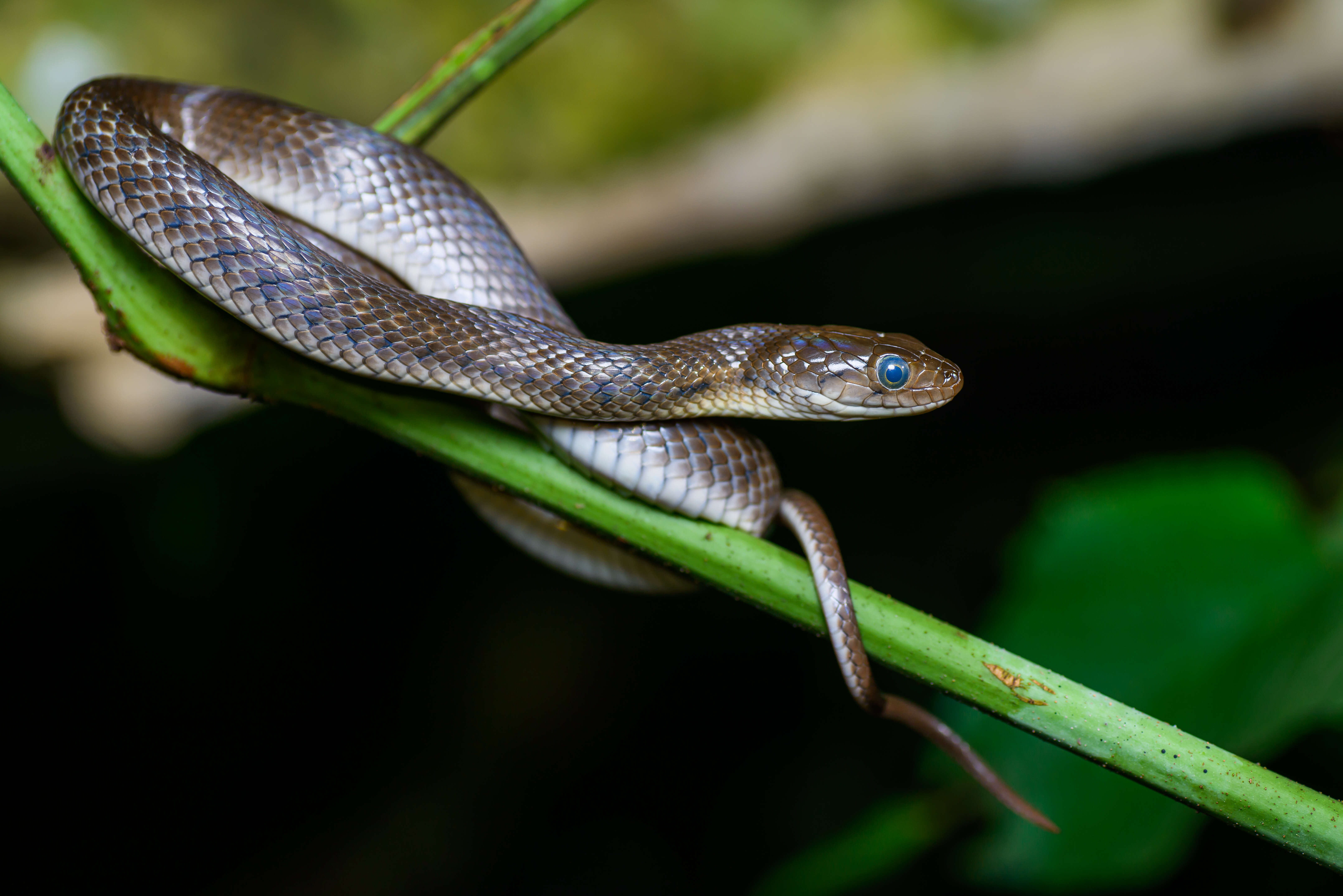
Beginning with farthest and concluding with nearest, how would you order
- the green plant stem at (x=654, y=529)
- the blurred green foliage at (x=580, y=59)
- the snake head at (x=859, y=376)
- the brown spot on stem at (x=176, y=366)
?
the blurred green foliage at (x=580, y=59) < the snake head at (x=859, y=376) < the brown spot on stem at (x=176, y=366) < the green plant stem at (x=654, y=529)

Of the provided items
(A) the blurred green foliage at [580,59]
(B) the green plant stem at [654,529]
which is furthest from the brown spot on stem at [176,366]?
(A) the blurred green foliage at [580,59]

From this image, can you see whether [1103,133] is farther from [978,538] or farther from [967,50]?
[978,538]

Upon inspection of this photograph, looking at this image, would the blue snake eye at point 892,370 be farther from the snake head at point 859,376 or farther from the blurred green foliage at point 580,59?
the blurred green foliage at point 580,59

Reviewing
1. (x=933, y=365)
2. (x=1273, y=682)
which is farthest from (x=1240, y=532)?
(x=933, y=365)

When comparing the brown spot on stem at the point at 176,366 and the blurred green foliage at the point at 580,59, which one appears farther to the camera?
the blurred green foliage at the point at 580,59

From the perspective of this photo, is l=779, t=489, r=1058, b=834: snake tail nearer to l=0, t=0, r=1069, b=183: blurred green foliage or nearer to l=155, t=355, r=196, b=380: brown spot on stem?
l=155, t=355, r=196, b=380: brown spot on stem

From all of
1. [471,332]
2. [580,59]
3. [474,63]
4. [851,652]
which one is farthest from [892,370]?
[580,59]
